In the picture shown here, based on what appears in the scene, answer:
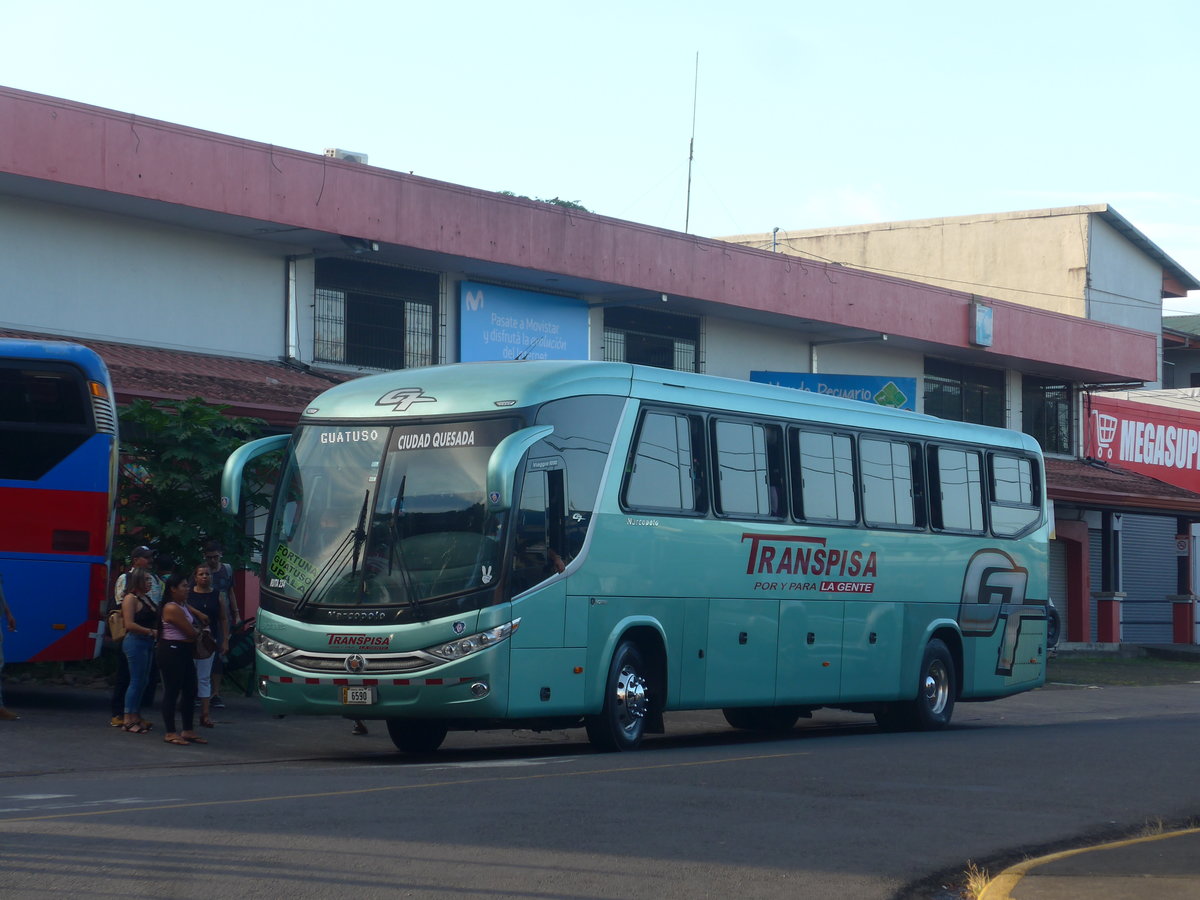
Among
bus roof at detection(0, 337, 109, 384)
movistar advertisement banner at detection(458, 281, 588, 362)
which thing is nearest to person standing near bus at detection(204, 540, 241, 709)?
bus roof at detection(0, 337, 109, 384)

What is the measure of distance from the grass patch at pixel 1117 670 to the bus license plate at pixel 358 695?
18.4 metres

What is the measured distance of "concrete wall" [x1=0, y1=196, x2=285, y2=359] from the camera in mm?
20750

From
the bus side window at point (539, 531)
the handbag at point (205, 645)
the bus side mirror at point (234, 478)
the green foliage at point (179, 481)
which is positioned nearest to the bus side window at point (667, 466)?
the bus side window at point (539, 531)

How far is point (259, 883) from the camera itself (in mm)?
7398

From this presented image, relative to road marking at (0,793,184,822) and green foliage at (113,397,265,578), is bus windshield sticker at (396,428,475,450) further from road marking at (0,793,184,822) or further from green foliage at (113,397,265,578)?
green foliage at (113,397,265,578)

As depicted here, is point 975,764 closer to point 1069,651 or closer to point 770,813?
point 770,813

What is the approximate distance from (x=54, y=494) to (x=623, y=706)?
6.29 meters

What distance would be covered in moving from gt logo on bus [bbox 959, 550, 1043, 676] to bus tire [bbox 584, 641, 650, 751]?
19.9ft

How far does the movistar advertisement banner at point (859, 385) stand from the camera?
2950 centimetres

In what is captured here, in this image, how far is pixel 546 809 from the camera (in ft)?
32.1

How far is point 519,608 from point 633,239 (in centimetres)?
1463

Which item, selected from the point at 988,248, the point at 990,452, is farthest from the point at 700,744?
the point at 988,248

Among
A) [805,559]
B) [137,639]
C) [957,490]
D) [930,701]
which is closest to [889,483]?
[957,490]

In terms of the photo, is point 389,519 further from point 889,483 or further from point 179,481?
point 889,483
